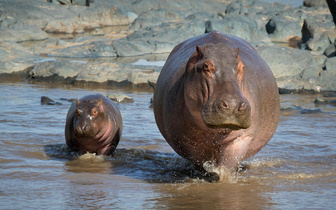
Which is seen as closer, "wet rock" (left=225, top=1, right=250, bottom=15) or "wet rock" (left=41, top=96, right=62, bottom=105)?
"wet rock" (left=41, top=96, right=62, bottom=105)

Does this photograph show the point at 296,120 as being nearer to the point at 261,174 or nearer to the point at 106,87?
the point at 261,174

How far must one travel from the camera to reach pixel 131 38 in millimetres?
22812

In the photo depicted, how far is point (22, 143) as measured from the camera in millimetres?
6852

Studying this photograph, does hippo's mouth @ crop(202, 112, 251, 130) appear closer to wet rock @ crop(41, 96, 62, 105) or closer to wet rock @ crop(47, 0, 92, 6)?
wet rock @ crop(41, 96, 62, 105)

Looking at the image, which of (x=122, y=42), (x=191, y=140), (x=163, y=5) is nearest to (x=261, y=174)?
(x=191, y=140)

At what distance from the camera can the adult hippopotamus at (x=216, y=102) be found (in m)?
3.79

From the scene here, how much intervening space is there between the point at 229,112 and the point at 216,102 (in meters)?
0.12

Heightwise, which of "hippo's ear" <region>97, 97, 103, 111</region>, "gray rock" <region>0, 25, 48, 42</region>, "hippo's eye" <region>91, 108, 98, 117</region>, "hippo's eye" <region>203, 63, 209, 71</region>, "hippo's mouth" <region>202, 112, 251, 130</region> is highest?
"hippo's eye" <region>203, 63, 209, 71</region>

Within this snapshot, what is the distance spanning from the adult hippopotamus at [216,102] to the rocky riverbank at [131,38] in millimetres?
7419

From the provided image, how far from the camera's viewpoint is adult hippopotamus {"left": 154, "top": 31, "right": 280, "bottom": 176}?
3787 mm

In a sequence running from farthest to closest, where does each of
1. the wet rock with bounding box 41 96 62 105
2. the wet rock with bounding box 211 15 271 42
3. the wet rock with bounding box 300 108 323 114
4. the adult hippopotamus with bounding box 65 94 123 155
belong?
the wet rock with bounding box 211 15 271 42 < the wet rock with bounding box 41 96 62 105 < the wet rock with bounding box 300 108 323 114 < the adult hippopotamus with bounding box 65 94 123 155

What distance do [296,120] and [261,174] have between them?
12.0ft

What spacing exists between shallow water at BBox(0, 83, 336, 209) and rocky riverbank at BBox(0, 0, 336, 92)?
14.2ft

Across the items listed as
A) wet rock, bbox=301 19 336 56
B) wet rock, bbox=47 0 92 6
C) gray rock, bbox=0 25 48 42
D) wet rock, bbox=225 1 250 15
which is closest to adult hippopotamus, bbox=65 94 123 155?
wet rock, bbox=301 19 336 56
